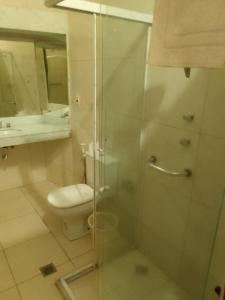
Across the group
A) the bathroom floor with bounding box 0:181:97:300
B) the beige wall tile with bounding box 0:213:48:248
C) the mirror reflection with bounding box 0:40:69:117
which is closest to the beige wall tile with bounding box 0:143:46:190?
the bathroom floor with bounding box 0:181:97:300

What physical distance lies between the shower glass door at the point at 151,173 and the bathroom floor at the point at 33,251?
307 mm

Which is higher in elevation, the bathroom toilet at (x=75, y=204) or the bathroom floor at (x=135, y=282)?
the bathroom toilet at (x=75, y=204)

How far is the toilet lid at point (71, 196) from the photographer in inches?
69.6

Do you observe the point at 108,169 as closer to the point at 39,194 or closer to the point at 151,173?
the point at 151,173

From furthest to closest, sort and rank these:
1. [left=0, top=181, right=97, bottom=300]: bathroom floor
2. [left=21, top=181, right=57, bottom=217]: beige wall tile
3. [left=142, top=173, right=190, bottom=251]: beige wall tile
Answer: [left=21, top=181, right=57, bottom=217]: beige wall tile
[left=0, top=181, right=97, bottom=300]: bathroom floor
[left=142, top=173, right=190, bottom=251]: beige wall tile

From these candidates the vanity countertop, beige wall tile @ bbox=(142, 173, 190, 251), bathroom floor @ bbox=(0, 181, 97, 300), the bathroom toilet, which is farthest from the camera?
the vanity countertop

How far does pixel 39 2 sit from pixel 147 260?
8.46 ft

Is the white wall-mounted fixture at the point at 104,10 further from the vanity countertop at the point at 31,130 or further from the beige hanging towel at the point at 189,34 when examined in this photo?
the vanity countertop at the point at 31,130

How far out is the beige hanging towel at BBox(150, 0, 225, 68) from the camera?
24.4 inches

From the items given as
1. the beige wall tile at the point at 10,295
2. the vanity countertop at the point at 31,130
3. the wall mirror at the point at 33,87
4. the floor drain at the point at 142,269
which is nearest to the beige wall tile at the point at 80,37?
the wall mirror at the point at 33,87

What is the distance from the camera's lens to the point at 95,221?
1.53 metres

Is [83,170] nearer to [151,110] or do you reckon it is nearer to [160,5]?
[151,110]

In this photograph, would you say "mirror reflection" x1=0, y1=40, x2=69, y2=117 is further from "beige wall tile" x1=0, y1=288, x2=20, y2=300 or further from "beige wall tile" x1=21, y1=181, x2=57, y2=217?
"beige wall tile" x1=0, y1=288, x2=20, y2=300

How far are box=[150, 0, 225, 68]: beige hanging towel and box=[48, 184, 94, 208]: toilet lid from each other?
4.28ft
